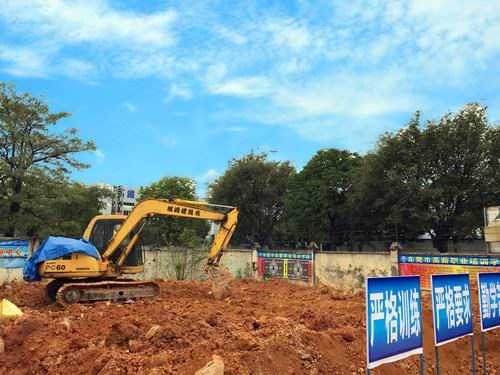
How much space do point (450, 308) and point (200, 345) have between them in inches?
120

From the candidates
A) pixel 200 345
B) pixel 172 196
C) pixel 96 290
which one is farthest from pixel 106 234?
pixel 172 196

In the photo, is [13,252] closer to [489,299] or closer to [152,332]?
[152,332]

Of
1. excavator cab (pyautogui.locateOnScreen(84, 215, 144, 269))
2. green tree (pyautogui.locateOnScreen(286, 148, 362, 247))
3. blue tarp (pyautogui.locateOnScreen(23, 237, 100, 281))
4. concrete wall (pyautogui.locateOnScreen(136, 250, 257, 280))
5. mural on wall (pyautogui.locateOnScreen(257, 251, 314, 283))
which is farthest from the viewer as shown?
green tree (pyautogui.locateOnScreen(286, 148, 362, 247))

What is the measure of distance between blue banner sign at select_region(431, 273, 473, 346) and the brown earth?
46.7 inches

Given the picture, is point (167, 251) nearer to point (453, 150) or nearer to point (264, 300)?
point (264, 300)

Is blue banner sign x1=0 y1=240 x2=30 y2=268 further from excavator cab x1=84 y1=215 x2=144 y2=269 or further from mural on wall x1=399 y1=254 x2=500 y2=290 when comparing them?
mural on wall x1=399 y1=254 x2=500 y2=290

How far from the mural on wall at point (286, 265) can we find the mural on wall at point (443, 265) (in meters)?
4.39

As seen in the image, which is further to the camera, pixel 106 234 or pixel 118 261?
pixel 106 234

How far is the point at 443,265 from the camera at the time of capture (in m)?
14.3

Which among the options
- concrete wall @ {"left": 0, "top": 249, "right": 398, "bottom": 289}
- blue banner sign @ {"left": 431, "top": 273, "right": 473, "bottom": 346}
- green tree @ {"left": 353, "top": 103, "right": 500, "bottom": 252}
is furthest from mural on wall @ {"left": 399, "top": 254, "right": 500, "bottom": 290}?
green tree @ {"left": 353, "top": 103, "right": 500, "bottom": 252}

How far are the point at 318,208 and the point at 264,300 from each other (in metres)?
25.2

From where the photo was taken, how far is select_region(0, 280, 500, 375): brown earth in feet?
17.9

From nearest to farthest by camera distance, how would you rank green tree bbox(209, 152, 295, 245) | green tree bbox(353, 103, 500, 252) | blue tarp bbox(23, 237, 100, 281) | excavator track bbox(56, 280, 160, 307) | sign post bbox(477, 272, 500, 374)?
sign post bbox(477, 272, 500, 374), excavator track bbox(56, 280, 160, 307), blue tarp bbox(23, 237, 100, 281), green tree bbox(353, 103, 500, 252), green tree bbox(209, 152, 295, 245)

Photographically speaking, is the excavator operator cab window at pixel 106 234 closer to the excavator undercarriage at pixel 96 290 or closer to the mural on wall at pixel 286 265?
the excavator undercarriage at pixel 96 290
